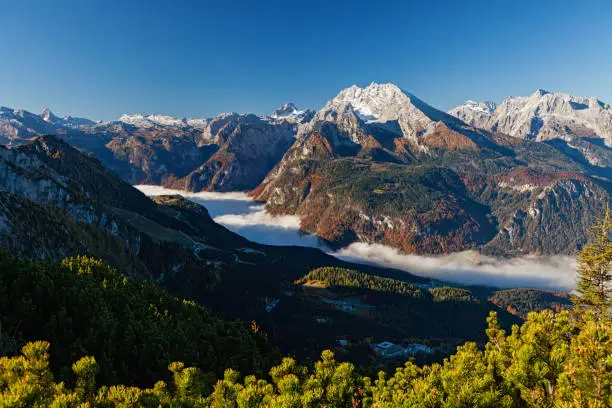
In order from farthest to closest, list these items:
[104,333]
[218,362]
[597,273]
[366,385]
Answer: [597,273]
[218,362]
[104,333]
[366,385]

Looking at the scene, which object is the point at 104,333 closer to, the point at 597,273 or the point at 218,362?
the point at 218,362

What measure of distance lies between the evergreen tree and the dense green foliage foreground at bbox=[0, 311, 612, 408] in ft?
149

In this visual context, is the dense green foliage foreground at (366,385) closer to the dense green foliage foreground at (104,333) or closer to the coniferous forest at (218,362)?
the coniferous forest at (218,362)

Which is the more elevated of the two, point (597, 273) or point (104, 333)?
point (597, 273)

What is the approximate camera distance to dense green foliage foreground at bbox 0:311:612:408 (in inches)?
431

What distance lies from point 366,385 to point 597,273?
56.1 metres

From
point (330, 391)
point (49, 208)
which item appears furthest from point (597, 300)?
point (49, 208)

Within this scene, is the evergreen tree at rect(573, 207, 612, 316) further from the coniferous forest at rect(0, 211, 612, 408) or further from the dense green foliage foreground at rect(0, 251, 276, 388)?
the dense green foliage foreground at rect(0, 251, 276, 388)

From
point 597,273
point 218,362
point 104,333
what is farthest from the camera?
point 597,273

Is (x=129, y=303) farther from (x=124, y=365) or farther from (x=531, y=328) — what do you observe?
(x=531, y=328)

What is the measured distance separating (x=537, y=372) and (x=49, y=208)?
141 metres

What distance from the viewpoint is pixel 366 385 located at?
2147cm

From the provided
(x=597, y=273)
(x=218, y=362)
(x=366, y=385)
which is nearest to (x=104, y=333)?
(x=218, y=362)

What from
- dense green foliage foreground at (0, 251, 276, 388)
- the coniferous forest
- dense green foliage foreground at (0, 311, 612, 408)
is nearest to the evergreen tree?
the coniferous forest
